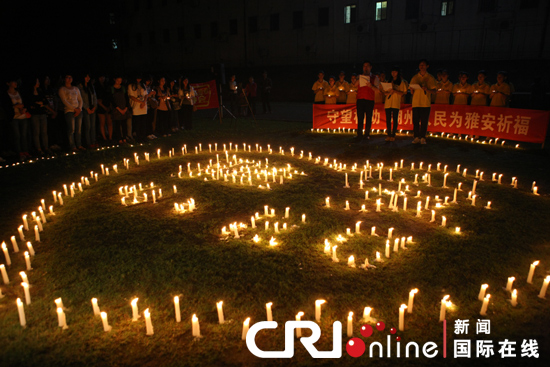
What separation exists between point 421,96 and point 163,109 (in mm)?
8885

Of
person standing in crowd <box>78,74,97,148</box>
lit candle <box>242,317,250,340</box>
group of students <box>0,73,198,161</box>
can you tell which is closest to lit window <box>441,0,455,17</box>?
group of students <box>0,73,198,161</box>

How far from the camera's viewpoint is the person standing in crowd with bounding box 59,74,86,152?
34.6 feet

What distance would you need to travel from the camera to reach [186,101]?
15195 millimetres

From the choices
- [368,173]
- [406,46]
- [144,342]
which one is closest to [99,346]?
[144,342]

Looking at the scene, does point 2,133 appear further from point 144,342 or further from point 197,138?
point 144,342

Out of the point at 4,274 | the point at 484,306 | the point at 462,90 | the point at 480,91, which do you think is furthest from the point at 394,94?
the point at 4,274

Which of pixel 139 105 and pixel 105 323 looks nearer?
pixel 105 323

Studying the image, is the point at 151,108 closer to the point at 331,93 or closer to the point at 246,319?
the point at 331,93

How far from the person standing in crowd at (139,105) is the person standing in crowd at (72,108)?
1836 mm

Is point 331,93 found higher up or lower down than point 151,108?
higher up

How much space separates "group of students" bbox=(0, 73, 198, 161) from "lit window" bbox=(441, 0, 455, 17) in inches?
888

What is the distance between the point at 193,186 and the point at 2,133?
6195 mm

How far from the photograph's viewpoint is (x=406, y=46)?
2950 centimetres

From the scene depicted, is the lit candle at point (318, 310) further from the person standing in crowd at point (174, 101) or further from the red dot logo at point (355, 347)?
the person standing in crowd at point (174, 101)
